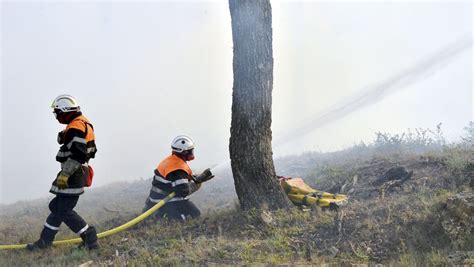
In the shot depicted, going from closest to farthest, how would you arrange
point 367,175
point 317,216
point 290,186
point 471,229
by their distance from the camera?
1. point 471,229
2. point 317,216
3. point 290,186
4. point 367,175

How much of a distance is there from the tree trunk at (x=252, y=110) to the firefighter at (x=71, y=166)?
1916 mm

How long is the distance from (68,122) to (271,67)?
2749 millimetres

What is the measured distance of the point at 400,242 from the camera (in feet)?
17.0

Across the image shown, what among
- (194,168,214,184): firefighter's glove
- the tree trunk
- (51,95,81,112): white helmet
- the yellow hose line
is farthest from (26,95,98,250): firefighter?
the tree trunk

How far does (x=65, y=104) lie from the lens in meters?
5.94

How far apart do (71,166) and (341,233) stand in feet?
10.5

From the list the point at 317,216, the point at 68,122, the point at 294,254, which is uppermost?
the point at 68,122

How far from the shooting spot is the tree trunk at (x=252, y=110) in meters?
6.51

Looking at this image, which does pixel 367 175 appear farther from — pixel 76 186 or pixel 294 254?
pixel 76 186

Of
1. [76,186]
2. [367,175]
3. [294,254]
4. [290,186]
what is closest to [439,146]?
[367,175]

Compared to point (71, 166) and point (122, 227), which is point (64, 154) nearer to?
point (71, 166)

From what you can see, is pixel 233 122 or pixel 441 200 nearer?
pixel 441 200

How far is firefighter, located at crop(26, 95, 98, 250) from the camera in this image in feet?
18.8

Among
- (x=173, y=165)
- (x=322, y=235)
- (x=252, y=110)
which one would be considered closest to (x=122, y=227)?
(x=173, y=165)
